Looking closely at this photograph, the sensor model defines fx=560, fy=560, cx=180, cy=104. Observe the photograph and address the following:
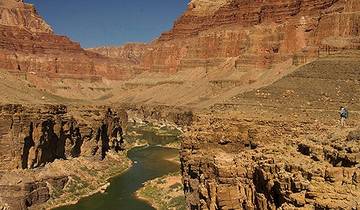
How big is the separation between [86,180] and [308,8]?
60626mm

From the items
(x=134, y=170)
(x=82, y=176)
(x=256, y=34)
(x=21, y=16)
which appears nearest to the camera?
(x=82, y=176)

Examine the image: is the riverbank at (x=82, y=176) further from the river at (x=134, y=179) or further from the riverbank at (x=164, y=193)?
the riverbank at (x=164, y=193)

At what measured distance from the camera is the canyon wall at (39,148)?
4084 centimetres

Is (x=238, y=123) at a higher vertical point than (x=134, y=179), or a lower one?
higher

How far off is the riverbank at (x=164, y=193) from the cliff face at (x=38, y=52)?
102 metres

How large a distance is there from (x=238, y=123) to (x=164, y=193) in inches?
575

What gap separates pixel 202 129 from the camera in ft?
104

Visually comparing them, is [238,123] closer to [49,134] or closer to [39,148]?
[39,148]

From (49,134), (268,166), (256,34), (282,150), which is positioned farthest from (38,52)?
(268,166)

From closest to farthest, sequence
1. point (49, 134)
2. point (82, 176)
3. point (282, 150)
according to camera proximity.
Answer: point (282, 150) < point (49, 134) < point (82, 176)

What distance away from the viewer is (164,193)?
43.8 meters

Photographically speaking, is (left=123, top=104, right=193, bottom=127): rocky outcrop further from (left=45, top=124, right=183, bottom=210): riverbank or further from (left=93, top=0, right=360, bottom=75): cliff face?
(left=93, top=0, right=360, bottom=75): cliff face

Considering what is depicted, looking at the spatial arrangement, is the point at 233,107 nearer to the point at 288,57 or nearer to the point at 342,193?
the point at 342,193

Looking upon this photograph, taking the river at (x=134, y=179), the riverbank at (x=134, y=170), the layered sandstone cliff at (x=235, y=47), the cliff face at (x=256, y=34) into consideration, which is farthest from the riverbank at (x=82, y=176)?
the cliff face at (x=256, y=34)
